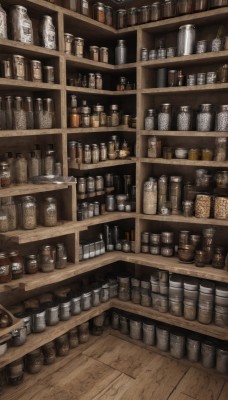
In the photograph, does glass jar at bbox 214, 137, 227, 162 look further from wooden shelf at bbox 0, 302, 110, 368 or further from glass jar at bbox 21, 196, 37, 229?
wooden shelf at bbox 0, 302, 110, 368

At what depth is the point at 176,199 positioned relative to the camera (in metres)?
2.49

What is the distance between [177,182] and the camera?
245 cm

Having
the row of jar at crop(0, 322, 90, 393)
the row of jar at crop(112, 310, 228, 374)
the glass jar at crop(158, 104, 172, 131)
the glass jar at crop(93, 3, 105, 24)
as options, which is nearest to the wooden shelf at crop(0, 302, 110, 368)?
the row of jar at crop(0, 322, 90, 393)

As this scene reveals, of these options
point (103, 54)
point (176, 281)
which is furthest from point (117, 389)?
point (103, 54)

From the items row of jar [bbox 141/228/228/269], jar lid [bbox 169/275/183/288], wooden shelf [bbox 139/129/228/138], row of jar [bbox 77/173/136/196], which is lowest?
jar lid [bbox 169/275/183/288]

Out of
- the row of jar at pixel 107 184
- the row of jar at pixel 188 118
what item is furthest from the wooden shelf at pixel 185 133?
the row of jar at pixel 107 184

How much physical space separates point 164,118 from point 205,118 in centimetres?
28

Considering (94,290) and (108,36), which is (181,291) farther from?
(108,36)

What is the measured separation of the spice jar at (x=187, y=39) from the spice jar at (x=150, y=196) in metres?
0.86

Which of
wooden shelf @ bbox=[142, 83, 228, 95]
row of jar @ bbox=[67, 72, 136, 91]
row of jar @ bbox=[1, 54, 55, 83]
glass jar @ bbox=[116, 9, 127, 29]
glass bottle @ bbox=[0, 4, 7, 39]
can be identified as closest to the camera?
glass bottle @ bbox=[0, 4, 7, 39]

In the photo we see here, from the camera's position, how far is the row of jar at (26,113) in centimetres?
203

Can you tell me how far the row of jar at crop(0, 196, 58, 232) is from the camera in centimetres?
205

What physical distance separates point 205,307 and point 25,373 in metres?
1.19

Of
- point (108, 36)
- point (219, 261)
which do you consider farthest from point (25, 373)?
point (108, 36)
